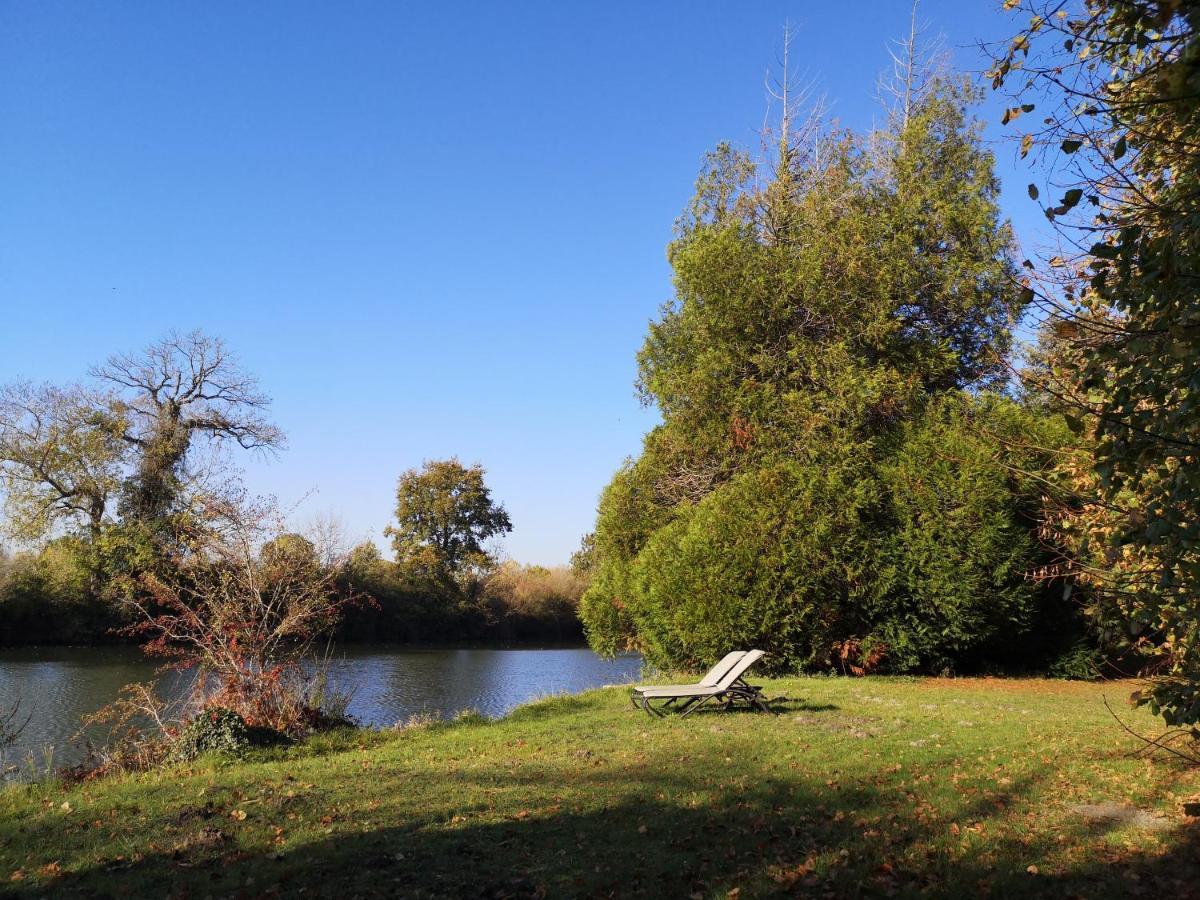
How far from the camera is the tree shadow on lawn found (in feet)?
15.1

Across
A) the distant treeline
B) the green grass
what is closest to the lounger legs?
the green grass

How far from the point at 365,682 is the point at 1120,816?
63.0ft

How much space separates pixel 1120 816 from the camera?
551 centimetres

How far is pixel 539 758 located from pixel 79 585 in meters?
28.9

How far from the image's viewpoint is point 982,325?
1962 centimetres

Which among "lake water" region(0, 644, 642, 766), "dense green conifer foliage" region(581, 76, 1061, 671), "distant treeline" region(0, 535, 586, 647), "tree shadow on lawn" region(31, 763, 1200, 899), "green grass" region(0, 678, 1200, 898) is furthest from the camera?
"distant treeline" region(0, 535, 586, 647)

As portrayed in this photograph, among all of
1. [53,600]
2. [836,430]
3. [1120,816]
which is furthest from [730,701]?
[53,600]

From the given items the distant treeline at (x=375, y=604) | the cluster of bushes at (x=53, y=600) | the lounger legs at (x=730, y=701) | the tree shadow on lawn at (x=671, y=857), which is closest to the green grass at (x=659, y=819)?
the tree shadow on lawn at (x=671, y=857)

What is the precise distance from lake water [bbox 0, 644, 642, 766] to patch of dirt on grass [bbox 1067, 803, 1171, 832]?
1106 cm

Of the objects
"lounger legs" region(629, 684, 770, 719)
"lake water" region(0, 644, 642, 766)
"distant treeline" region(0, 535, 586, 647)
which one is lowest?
"lake water" region(0, 644, 642, 766)

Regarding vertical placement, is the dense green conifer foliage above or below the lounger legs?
above

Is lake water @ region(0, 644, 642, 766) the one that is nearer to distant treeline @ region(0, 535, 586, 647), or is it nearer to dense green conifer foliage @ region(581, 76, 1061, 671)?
distant treeline @ region(0, 535, 586, 647)

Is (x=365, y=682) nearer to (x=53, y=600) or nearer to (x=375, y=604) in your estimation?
(x=375, y=604)

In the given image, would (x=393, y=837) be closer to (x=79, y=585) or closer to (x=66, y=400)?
(x=79, y=585)
